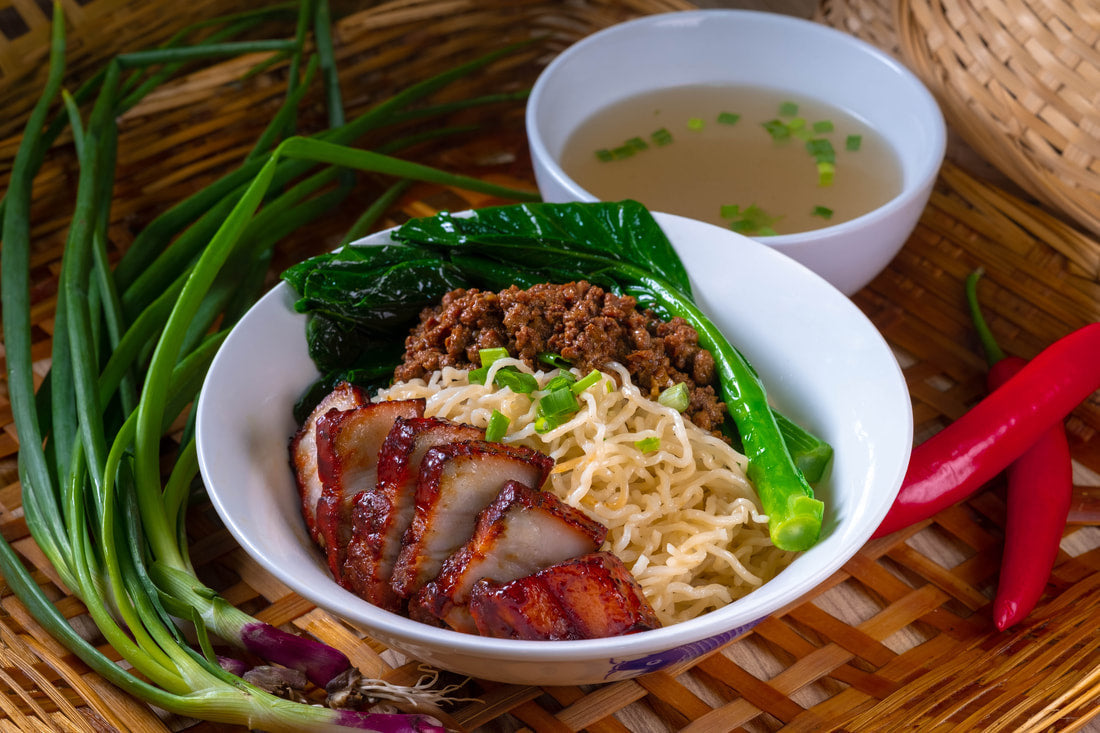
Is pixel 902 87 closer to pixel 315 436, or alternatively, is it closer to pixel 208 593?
pixel 315 436

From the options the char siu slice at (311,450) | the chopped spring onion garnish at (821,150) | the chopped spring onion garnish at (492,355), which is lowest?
the chopped spring onion garnish at (821,150)

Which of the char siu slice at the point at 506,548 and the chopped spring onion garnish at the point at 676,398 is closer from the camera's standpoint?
the char siu slice at the point at 506,548

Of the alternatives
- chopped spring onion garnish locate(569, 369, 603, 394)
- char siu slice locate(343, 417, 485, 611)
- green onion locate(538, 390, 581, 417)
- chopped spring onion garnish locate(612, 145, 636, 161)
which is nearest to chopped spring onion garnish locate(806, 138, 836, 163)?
chopped spring onion garnish locate(612, 145, 636, 161)

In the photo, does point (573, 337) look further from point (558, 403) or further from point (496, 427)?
point (496, 427)

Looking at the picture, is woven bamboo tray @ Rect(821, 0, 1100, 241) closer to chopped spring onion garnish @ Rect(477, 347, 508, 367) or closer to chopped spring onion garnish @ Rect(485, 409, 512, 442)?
chopped spring onion garnish @ Rect(477, 347, 508, 367)

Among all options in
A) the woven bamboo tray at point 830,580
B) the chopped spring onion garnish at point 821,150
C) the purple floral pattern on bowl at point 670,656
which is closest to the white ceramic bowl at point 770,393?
the purple floral pattern on bowl at point 670,656

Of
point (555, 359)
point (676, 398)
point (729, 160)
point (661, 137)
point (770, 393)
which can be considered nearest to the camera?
point (676, 398)

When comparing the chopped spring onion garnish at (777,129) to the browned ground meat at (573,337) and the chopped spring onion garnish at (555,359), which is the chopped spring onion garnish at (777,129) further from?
the chopped spring onion garnish at (555,359)

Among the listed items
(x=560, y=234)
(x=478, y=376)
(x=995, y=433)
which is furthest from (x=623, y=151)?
(x=995, y=433)
